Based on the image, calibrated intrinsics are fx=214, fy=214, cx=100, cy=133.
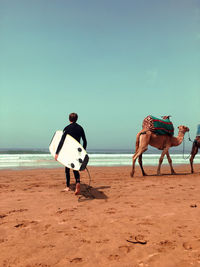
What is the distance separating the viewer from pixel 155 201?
5250mm

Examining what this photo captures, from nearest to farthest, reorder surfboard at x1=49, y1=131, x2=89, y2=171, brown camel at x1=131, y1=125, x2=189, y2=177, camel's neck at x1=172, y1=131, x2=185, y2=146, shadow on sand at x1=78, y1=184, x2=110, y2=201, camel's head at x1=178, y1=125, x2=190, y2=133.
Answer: shadow on sand at x1=78, y1=184, x2=110, y2=201
surfboard at x1=49, y1=131, x2=89, y2=171
brown camel at x1=131, y1=125, x2=189, y2=177
camel's neck at x1=172, y1=131, x2=185, y2=146
camel's head at x1=178, y1=125, x2=190, y2=133

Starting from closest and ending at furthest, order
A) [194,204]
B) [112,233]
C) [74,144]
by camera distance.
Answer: [112,233] → [194,204] → [74,144]

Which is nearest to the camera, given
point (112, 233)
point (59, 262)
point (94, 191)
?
point (59, 262)

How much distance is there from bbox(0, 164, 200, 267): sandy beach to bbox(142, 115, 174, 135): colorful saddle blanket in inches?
Result: 167

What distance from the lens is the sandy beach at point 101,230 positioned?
2.67m

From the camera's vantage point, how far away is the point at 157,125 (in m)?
9.79

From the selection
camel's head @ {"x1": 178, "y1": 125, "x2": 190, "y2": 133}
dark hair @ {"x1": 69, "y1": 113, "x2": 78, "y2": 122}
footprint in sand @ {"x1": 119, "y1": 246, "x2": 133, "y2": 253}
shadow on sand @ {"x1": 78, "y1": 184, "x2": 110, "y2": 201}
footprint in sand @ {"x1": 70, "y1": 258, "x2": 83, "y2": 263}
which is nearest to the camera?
footprint in sand @ {"x1": 70, "y1": 258, "x2": 83, "y2": 263}

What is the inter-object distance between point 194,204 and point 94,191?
2952mm

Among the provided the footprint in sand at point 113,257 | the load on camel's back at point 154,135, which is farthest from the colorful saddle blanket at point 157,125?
the footprint in sand at point 113,257

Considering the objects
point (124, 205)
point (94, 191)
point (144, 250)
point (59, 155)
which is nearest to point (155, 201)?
point (124, 205)

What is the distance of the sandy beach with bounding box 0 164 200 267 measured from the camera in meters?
2.67

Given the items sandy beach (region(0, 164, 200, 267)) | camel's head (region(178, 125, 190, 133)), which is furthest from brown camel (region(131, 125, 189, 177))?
sandy beach (region(0, 164, 200, 267))

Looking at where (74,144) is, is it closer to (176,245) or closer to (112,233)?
(112,233)

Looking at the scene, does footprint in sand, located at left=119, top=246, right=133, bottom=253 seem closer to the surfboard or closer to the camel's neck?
the surfboard
